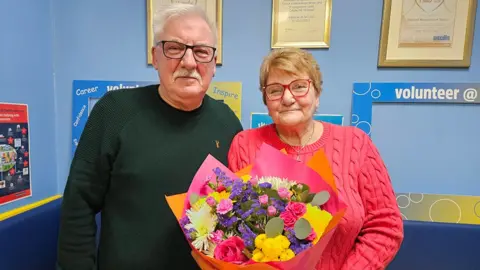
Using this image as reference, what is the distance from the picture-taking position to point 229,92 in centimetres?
186

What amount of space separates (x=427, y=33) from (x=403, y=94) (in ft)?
1.12

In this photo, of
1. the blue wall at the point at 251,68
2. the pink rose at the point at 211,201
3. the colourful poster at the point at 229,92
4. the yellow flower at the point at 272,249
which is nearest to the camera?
the yellow flower at the point at 272,249

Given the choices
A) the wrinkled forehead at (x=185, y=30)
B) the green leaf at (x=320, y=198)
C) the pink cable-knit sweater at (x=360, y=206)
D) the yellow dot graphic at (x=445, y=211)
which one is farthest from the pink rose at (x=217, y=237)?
the yellow dot graphic at (x=445, y=211)

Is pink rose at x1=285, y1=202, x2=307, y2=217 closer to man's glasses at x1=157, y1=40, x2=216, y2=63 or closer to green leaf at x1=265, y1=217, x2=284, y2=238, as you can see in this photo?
green leaf at x1=265, y1=217, x2=284, y2=238

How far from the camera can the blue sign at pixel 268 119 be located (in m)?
1.80

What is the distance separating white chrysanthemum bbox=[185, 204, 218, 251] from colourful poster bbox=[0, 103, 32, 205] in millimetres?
1359

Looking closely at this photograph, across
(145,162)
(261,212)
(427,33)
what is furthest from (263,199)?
(427,33)

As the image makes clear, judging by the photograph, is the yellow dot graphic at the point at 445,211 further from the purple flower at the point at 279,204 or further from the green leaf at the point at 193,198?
the green leaf at the point at 193,198

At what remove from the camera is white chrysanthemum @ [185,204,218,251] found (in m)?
0.75

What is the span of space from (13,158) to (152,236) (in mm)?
1075

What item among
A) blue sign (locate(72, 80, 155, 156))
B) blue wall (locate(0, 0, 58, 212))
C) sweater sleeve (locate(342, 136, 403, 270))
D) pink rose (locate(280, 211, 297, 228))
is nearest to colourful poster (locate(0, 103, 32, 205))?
blue wall (locate(0, 0, 58, 212))

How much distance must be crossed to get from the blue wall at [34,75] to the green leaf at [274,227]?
61.8 inches

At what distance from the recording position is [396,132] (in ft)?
5.83

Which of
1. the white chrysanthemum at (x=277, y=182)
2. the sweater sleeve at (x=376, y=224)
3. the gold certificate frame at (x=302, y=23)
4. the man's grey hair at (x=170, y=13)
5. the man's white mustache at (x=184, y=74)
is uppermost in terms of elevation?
the gold certificate frame at (x=302, y=23)
